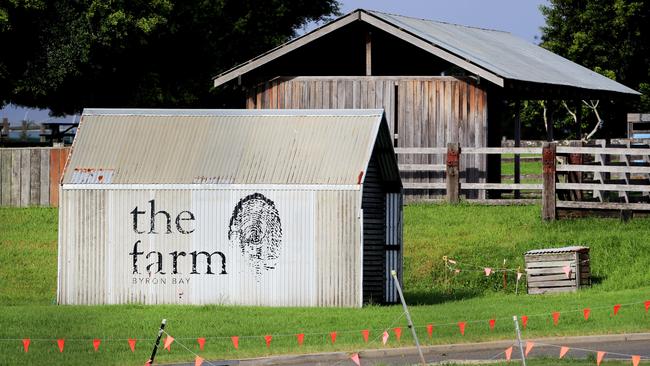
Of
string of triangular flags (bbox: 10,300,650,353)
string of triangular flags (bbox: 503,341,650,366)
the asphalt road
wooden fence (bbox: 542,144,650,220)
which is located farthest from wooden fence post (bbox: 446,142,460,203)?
string of triangular flags (bbox: 503,341,650,366)

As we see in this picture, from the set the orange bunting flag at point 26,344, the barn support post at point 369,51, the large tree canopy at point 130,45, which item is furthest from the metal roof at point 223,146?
the large tree canopy at point 130,45

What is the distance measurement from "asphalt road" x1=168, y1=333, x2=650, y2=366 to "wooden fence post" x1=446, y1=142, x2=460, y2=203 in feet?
46.1

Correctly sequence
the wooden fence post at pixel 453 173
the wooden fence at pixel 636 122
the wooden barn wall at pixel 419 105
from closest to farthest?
1. the wooden fence post at pixel 453 173
2. the wooden barn wall at pixel 419 105
3. the wooden fence at pixel 636 122

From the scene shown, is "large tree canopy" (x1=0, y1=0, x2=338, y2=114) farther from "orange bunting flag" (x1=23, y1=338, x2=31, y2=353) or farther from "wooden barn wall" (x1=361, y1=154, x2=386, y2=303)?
"orange bunting flag" (x1=23, y1=338, x2=31, y2=353)

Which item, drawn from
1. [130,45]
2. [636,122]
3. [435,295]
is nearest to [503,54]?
[636,122]

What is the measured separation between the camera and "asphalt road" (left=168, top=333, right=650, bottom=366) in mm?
17859

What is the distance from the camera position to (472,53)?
37.0 metres

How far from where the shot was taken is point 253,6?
6362 cm

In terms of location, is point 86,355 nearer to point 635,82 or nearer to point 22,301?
point 22,301

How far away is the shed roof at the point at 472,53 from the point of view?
114 feet

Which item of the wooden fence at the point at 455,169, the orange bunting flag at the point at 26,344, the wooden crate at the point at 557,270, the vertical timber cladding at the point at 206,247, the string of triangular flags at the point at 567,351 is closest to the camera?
the string of triangular flags at the point at 567,351

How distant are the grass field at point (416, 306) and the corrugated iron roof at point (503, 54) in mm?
4619

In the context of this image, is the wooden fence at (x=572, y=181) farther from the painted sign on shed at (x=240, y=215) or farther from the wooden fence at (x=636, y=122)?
the wooden fence at (x=636, y=122)

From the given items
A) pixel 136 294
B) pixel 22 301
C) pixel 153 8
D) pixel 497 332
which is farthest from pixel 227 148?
pixel 153 8
